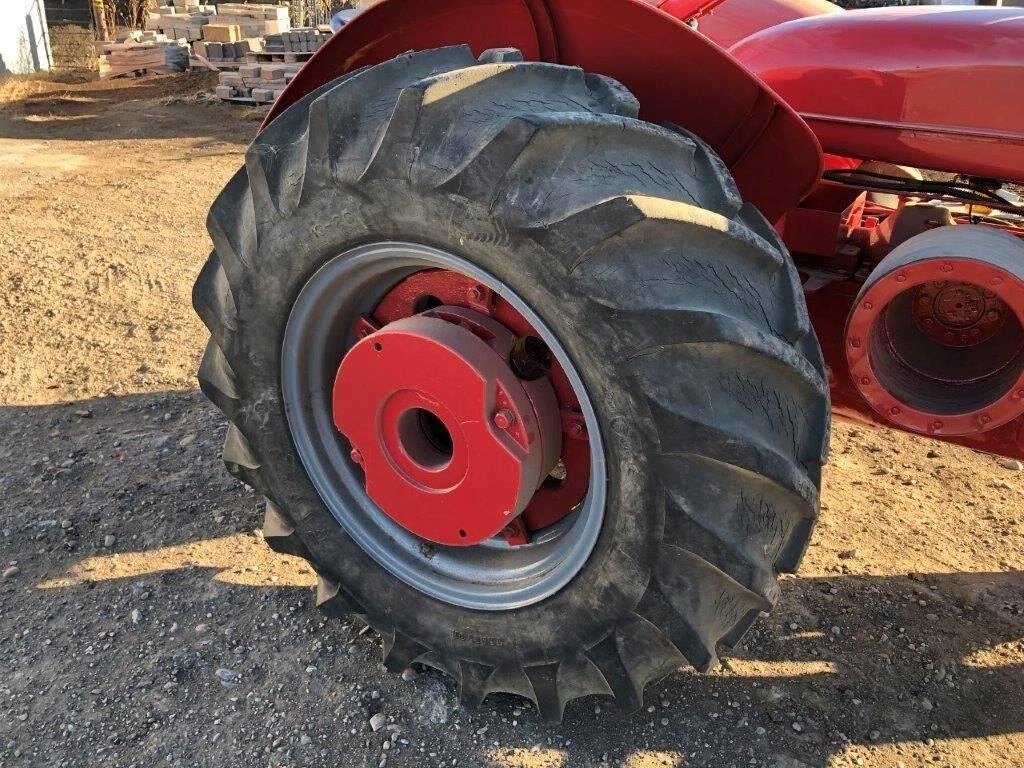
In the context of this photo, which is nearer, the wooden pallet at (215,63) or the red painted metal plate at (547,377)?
the red painted metal plate at (547,377)

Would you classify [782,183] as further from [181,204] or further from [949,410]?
[181,204]

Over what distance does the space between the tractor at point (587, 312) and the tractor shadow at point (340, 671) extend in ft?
0.51

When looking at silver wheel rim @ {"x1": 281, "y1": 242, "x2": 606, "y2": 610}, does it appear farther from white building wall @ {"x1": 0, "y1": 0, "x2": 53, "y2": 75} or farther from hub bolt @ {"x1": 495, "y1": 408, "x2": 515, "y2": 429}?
white building wall @ {"x1": 0, "y1": 0, "x2": 53, "y2": 75}

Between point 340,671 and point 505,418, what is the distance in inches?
34.9

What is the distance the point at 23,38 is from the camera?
492 inches

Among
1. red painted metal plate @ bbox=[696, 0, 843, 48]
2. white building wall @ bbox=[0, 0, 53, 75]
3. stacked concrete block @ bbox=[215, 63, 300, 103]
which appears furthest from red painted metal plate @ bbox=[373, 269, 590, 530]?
white building wall @ bbox=[0, 0, 53, 75]

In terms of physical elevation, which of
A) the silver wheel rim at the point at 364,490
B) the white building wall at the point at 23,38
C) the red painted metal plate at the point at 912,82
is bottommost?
the white building wall at the point at 23,38

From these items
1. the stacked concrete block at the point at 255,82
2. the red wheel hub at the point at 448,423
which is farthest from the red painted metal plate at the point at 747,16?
the stacked concrete block at the point at 255,82

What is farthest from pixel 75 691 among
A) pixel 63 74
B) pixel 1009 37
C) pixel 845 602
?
pixel 63 74

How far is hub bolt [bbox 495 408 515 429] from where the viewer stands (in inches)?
65.1

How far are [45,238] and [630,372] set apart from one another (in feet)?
15.9

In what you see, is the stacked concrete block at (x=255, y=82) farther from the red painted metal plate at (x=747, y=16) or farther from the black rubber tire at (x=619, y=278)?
the black rubber tire at (x=619, y=278)

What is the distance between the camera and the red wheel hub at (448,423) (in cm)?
166

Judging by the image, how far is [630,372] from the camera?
4.64ft
